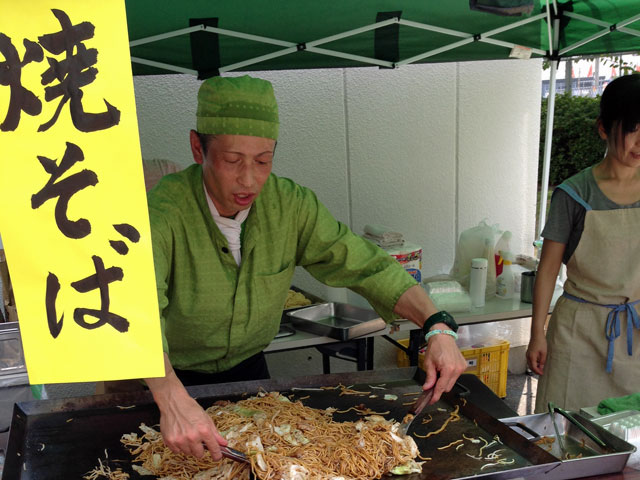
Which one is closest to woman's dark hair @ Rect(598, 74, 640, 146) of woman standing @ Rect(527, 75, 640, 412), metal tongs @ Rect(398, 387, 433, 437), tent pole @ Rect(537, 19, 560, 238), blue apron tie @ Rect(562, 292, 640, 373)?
woman standing @ Rect(527, 75, 640, 412)

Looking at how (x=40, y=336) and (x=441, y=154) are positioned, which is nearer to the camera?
(x=40, y=336)

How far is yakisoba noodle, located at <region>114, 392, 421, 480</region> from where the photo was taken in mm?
1795

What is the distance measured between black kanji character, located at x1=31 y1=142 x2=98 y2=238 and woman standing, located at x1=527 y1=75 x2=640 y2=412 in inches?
97.0

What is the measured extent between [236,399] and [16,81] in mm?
1482

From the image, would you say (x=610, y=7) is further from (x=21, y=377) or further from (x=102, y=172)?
(x=21, y=377)

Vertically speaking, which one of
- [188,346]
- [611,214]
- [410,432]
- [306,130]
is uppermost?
[306,130]

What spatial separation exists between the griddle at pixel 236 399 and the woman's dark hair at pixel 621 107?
1.46 metres

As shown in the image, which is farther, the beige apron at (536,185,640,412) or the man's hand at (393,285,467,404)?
the beige apron at (536,185,640,412)

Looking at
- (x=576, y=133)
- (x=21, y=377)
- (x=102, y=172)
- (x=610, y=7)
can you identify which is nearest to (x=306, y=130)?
(x=610, y=7)

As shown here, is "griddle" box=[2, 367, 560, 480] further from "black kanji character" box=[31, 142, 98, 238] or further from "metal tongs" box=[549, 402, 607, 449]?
"black kanji character" box=[31, 142, 98, 238]

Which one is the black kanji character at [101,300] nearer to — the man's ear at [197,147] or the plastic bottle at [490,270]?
the man's ear at [197,147]

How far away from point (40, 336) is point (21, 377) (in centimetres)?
149

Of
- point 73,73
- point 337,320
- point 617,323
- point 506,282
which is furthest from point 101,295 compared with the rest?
point 506,282

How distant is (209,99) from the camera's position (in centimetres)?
209
